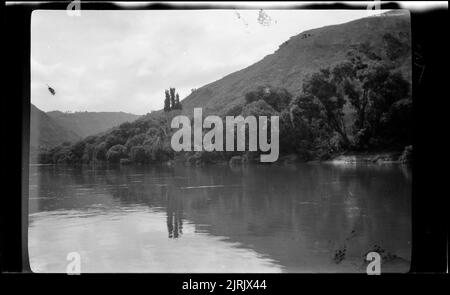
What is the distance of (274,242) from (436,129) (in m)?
1.70

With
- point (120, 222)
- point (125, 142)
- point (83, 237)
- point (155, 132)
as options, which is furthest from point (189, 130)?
point (83, 237)

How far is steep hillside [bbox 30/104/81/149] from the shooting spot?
3.94 meters

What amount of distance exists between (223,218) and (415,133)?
6.04 ft

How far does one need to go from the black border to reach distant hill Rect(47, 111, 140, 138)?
31cm

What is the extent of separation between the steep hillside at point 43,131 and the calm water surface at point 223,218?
0.22m

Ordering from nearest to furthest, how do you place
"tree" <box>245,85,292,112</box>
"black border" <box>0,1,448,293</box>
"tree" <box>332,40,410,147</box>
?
1. "black border" <box>0,1,448,293</box>
2. "tree" <box>332,40,410,147</box>
3. "tree" <box>245,85,292,112</box>

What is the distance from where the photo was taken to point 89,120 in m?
4.07

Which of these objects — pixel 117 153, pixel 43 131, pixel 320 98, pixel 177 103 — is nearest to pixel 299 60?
pixel 320 98

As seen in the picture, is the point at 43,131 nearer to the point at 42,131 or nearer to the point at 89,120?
the point at 42,131

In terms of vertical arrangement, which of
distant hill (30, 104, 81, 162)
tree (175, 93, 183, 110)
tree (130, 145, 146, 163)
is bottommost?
tree (130, 145, 146, 163)

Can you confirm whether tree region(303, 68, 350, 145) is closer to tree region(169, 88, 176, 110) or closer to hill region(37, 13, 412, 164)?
hill region(37, 13, 412, 164)

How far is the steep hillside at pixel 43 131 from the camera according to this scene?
394cm

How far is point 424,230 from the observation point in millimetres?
3842

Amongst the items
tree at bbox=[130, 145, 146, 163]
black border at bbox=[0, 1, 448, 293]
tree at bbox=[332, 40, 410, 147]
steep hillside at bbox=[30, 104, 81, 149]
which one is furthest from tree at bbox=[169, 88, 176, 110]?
tree at bbox=[332, 40, 410, 147]
